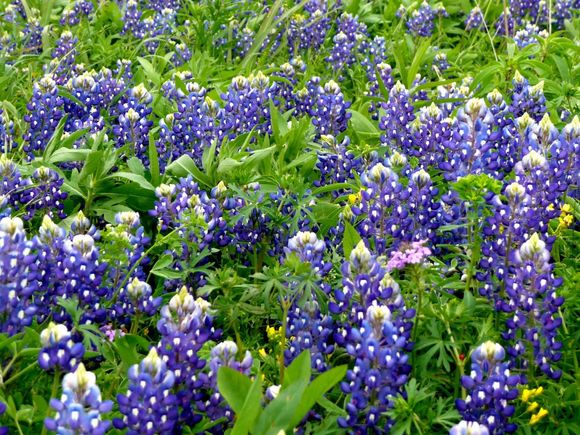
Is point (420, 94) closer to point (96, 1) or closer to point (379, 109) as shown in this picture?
point (379, 109)

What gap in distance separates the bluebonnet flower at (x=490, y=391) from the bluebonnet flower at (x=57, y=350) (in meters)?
1.14

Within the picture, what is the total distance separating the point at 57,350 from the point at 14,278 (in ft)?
1.11

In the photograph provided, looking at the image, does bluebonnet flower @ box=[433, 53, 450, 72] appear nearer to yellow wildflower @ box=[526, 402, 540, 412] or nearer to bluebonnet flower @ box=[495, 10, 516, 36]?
bluebonnet flower @ box=[495, 10, 516, 36]

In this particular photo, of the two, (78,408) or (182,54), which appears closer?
(78,408)

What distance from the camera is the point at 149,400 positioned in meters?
2.72

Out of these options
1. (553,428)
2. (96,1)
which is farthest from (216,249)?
(96,1)

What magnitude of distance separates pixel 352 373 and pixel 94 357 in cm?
96

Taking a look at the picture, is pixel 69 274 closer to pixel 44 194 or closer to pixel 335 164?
pixel 44 194

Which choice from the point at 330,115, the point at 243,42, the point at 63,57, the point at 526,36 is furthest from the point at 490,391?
the point at 243,42

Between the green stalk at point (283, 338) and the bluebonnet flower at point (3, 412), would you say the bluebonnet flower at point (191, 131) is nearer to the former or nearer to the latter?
the green stalk at point (283, 338)

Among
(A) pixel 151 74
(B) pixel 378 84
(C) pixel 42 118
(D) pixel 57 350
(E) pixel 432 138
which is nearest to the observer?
(D) pixel 57 350

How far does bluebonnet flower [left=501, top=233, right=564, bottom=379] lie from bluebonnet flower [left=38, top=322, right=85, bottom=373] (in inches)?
53.6

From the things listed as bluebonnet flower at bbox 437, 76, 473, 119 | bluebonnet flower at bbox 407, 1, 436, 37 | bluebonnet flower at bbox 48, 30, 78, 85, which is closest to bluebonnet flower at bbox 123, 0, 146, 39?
bluebonnet flower at bbox 48, 30, 78, 85

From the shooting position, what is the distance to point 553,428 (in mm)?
3109
